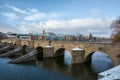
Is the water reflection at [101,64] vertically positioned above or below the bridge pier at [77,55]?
below

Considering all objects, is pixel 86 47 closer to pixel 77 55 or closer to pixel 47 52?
pixel 77 55

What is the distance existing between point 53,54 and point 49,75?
861 inches

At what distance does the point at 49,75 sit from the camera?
30.7 m

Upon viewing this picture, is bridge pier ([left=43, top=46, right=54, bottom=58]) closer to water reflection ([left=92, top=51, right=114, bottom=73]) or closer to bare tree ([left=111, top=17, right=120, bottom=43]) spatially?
water reflection ([left=92, top=51, right=114, bottom=73])

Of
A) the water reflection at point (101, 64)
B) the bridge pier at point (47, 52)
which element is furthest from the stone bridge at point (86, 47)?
the water reflection at point (101, 64)

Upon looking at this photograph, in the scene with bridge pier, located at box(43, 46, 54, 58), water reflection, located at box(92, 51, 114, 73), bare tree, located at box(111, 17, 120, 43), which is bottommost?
water reflection, located at box(92, 51, 114, 73)

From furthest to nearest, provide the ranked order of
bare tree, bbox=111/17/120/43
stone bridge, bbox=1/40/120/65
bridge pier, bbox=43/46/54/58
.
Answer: bridge pier, bbox=43/46/54/58, bare tree, bbox=111/17/120/43, stone bridge, bbox=1/40/120/65

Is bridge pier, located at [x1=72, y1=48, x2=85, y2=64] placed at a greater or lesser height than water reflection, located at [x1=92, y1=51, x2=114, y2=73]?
greater

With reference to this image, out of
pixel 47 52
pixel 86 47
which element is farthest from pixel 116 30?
pixel 47 52

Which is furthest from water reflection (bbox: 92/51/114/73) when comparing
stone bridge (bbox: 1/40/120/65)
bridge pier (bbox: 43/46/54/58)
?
bridge pier (bbox: 43/46/54/58)

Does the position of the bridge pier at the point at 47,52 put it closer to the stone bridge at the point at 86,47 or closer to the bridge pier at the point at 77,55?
the stone bridge at the point at 86,47

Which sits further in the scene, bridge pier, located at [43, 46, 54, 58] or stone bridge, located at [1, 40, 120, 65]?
bridge pier, located at [43, 46, 54, 58]

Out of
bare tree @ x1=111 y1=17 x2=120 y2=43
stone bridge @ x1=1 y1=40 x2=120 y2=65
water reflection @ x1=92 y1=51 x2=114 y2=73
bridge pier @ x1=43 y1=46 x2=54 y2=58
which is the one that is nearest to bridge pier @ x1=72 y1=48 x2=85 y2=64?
stone bridge @ x1=1 y1=40 x2=120 y2=65

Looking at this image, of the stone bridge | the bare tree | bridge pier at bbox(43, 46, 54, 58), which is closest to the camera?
the stone bridge
